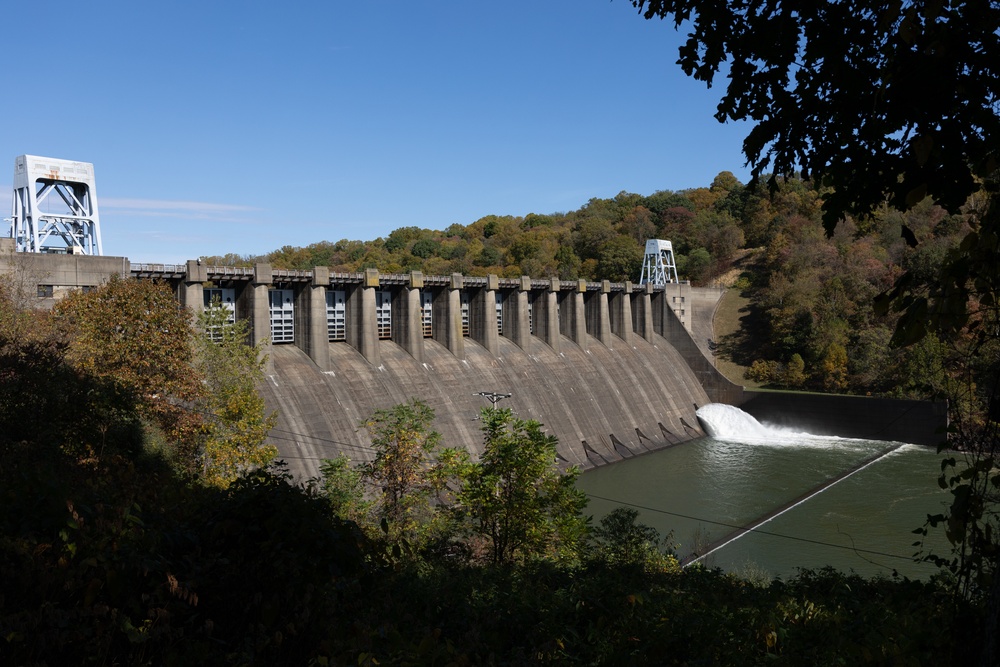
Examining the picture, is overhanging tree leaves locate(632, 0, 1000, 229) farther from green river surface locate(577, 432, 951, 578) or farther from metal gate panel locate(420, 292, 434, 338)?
metal gate panel locate(420, 292, 434, 338)

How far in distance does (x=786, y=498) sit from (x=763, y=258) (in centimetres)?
3575

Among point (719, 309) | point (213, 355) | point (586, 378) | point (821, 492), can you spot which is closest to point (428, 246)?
point (719, 309)

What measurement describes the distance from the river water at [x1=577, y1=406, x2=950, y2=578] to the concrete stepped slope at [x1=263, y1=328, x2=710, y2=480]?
2144mm

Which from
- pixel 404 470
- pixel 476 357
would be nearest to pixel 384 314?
pixel 476 357

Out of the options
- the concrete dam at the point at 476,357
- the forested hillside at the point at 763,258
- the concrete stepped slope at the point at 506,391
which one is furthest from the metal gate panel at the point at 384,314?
the forested hillside at the point at 763,258

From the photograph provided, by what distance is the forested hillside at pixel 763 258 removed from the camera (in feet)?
139

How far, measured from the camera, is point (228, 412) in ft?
60.6

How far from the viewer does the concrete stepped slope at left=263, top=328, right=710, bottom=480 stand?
26.2 m

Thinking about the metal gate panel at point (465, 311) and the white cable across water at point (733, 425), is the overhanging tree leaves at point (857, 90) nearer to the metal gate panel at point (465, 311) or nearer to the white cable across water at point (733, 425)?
the metal gate panel at point (465, 311)

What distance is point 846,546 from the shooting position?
23750 millimetres

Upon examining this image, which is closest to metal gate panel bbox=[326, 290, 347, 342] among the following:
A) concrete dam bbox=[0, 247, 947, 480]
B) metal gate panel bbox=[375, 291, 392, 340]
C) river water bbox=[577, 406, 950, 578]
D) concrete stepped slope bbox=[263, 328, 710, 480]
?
concrete dam bbox=[0, 247, 947, 480]

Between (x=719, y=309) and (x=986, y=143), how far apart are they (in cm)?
5155

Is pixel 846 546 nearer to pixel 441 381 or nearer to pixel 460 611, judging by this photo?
pixel 441 381

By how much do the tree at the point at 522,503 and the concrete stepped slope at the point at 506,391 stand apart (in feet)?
34.8
